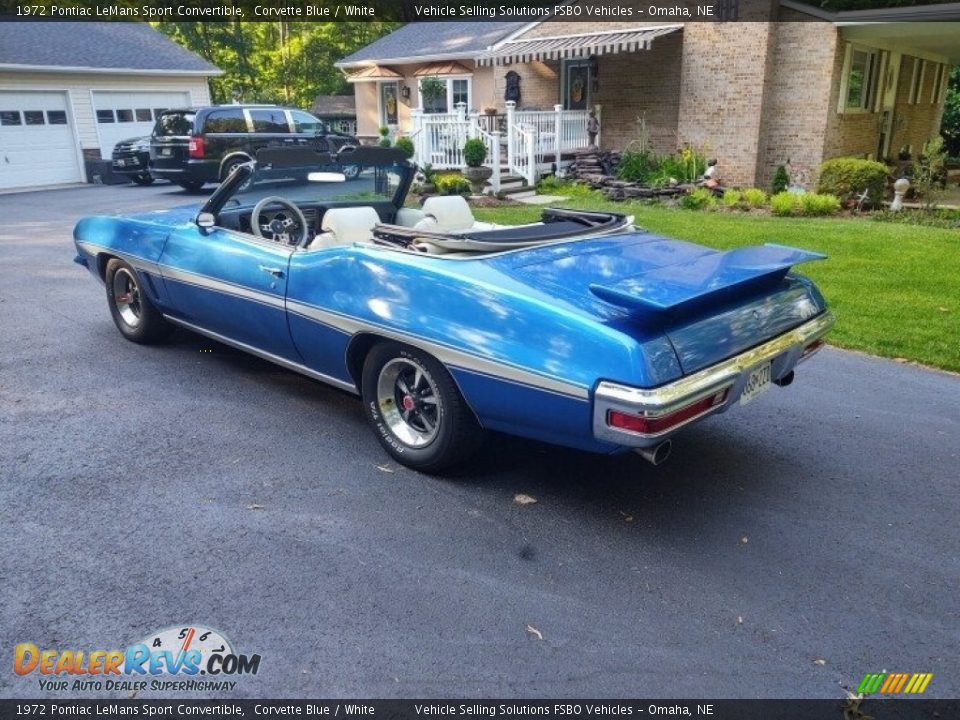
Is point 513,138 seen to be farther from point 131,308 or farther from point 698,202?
point 131,308

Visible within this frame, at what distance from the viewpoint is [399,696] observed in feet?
7.77

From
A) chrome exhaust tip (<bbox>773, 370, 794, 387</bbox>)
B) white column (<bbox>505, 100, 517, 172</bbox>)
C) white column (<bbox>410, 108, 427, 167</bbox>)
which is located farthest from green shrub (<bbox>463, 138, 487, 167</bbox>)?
chrome exhaust tip (<bbox>773, 370, 794, 387</bbox>)

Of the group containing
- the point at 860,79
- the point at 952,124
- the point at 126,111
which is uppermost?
the point at 860,79

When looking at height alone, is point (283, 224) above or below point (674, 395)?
above

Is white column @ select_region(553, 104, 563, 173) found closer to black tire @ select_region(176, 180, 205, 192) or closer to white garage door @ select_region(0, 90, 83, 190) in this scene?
black tire @ select_region(176, 180, 205, 192)

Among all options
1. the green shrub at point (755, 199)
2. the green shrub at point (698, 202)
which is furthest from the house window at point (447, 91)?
the green shrub at point (755, 199)

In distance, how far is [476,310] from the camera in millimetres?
3250

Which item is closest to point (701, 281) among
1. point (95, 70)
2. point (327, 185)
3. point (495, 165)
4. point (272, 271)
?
point (272, 271)

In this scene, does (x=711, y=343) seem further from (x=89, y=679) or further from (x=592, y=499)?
(x=89, y=679)

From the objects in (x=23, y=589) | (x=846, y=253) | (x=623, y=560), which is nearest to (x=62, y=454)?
(x=23, y=589)

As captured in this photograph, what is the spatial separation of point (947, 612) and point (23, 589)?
3369 mm

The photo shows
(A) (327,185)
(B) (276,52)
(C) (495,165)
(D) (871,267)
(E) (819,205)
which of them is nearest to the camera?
(A) (327,185)

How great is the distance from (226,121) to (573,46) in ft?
24.3

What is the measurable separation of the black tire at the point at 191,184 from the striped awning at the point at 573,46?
708cm
